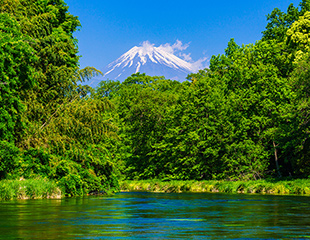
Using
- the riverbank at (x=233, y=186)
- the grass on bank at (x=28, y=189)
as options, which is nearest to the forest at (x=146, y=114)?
the grass on bank at (x=28, y=189)

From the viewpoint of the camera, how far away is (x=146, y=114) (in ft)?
218

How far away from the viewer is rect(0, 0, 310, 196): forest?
1139 inches

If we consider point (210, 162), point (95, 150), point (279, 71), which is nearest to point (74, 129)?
point (95, 150)

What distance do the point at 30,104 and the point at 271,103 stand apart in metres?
26.1

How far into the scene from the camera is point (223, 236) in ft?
33.9

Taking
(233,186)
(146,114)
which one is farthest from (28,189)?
(146,114)

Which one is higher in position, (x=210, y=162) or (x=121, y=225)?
(x=210, y=162)

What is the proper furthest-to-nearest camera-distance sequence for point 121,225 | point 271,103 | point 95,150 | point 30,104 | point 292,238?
point 271,103 < point 95,150 < point 30,104 < point 121,225 < point 292,238

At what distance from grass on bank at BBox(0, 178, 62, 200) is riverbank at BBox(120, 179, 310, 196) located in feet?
61.2

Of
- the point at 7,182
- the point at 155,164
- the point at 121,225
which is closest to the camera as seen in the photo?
the point at 121,225

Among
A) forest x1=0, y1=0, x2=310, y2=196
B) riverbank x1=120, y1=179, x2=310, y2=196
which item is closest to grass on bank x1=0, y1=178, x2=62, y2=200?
forest x1=0, y1=0, x2=310, y2=196

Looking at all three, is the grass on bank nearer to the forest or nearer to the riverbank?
the forest

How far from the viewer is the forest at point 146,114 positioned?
28938mm

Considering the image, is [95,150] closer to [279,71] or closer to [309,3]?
[279,71]
